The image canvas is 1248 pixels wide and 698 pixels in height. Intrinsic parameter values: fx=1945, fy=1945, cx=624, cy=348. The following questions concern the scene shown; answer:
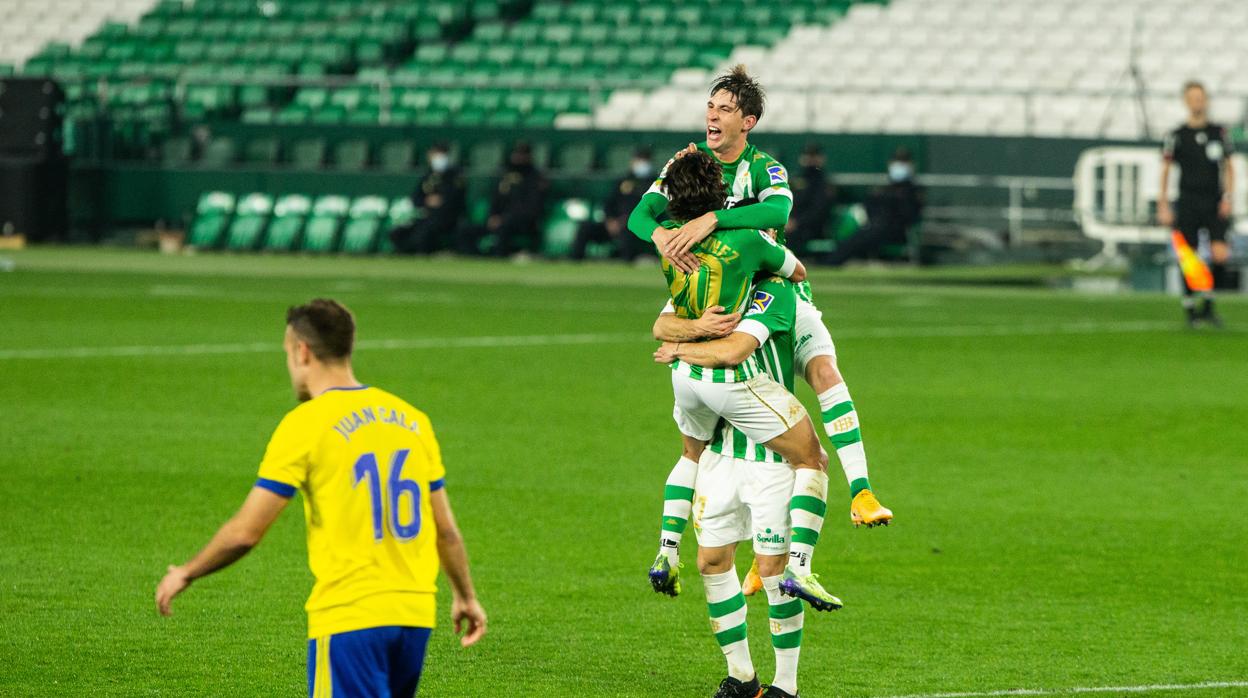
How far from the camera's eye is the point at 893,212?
29047 mm

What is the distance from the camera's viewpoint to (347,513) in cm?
444

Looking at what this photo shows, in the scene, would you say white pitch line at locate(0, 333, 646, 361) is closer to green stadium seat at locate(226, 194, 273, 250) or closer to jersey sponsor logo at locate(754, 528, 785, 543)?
jersey sponsor logo at locate(754, 528, 785, 543)

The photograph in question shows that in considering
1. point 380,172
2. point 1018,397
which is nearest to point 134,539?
point 1018,397

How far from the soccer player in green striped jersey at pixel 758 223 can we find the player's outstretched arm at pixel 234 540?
219cm

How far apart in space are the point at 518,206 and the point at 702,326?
24.6 m

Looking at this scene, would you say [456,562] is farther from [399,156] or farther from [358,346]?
[399,156]

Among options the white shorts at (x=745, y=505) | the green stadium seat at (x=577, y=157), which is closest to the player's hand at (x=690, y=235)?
the white shorts at (x=745, y=505)

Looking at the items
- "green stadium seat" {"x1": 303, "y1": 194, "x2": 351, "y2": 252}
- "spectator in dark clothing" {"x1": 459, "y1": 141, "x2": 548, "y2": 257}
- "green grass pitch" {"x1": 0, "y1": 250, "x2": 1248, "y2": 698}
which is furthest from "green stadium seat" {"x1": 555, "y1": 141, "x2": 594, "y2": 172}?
"green grass pitch" {"x1": 0, "y1": 250, "x2": 1248, "y2": 698}

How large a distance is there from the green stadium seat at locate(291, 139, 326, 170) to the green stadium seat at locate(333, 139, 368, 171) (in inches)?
10.3

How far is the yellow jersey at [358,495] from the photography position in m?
4.39

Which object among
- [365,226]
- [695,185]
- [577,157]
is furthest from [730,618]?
[365,226]

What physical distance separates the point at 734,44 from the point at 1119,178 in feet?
29.0

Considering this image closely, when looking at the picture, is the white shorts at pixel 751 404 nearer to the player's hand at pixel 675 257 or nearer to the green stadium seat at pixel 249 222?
the player's hand at pixel 675 257

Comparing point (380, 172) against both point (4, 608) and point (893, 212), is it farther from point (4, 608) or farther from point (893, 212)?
point (4, 608)
